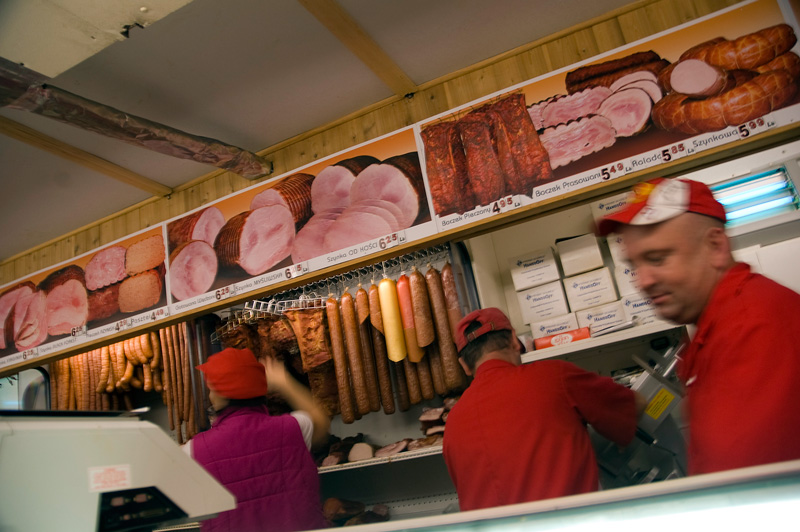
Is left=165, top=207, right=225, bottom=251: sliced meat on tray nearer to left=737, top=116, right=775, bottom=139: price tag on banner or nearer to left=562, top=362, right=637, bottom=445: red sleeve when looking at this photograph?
left=562, top=362, right=637, bottom=445: red sleeve

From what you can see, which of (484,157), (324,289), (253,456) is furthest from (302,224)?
(253,456)

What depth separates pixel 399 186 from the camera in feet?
12.8

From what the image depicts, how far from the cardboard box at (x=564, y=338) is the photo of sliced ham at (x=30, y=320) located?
14.9ft

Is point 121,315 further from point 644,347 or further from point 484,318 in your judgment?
point 644,347

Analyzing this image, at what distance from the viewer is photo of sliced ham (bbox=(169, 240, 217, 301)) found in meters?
4.49

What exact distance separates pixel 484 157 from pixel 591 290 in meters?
1.24

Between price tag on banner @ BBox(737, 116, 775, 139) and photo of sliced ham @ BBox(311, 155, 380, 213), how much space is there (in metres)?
2.27

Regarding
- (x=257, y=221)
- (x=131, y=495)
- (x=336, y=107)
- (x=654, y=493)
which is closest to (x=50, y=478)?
(x=131, y=495)

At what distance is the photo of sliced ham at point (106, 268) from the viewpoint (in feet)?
16.3

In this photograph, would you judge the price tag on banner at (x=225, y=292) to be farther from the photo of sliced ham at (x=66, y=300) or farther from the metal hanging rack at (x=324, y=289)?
the photo of sliced ham at (x=66, y=300)

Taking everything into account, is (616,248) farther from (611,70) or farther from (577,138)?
(611,70)

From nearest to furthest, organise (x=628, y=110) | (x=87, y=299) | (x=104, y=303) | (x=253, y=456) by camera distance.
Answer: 1. (x=253, y=456)
2. (x=628, y=110)
3. (x=104, y=303)
4. (x=87, y=299)

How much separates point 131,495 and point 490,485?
4.98 feet

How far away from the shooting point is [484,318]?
9.73 feet
